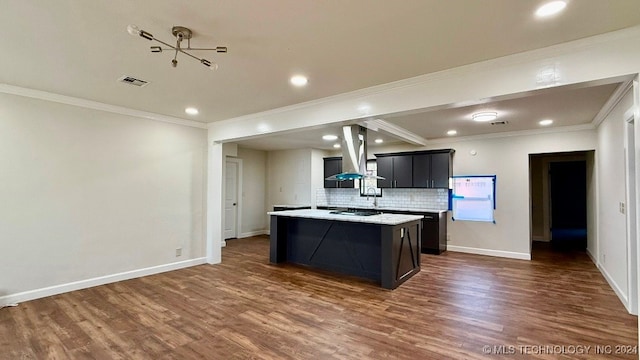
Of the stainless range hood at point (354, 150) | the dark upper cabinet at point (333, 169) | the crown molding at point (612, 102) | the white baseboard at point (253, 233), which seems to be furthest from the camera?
the white baseboard at point (253, 233)

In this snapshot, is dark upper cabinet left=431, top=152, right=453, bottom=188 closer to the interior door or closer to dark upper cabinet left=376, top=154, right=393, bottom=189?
dark upper cabinet left=376, top=154, right=393, bottom=189

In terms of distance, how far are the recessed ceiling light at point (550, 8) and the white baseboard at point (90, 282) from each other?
18.0ft

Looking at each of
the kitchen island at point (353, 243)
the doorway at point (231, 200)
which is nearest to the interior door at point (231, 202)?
the doorway at point (231, 200)

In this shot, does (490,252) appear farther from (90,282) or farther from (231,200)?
(90,282)

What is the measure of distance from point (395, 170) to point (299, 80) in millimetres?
4280

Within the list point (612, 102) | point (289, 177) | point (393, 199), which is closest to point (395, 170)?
point (393, 199)

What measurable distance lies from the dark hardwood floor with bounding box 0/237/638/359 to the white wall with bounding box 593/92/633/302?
11.6 inches

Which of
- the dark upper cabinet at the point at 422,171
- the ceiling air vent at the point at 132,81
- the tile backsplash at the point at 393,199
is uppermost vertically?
the ceiling air vent at the point at 132,81

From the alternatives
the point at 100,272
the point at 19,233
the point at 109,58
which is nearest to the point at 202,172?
the point at 100,272

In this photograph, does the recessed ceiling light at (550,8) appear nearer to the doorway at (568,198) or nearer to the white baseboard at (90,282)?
the white baseboard at (90,282)

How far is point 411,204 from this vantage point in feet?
23.7

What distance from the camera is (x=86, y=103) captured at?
4.19 meters

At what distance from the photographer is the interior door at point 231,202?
807 centimetres

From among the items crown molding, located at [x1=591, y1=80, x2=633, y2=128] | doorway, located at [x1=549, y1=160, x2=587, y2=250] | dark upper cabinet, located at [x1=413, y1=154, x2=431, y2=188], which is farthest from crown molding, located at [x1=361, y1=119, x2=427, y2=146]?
doorway, located at [x1=549, y1=160, x2=587, y2=250]
